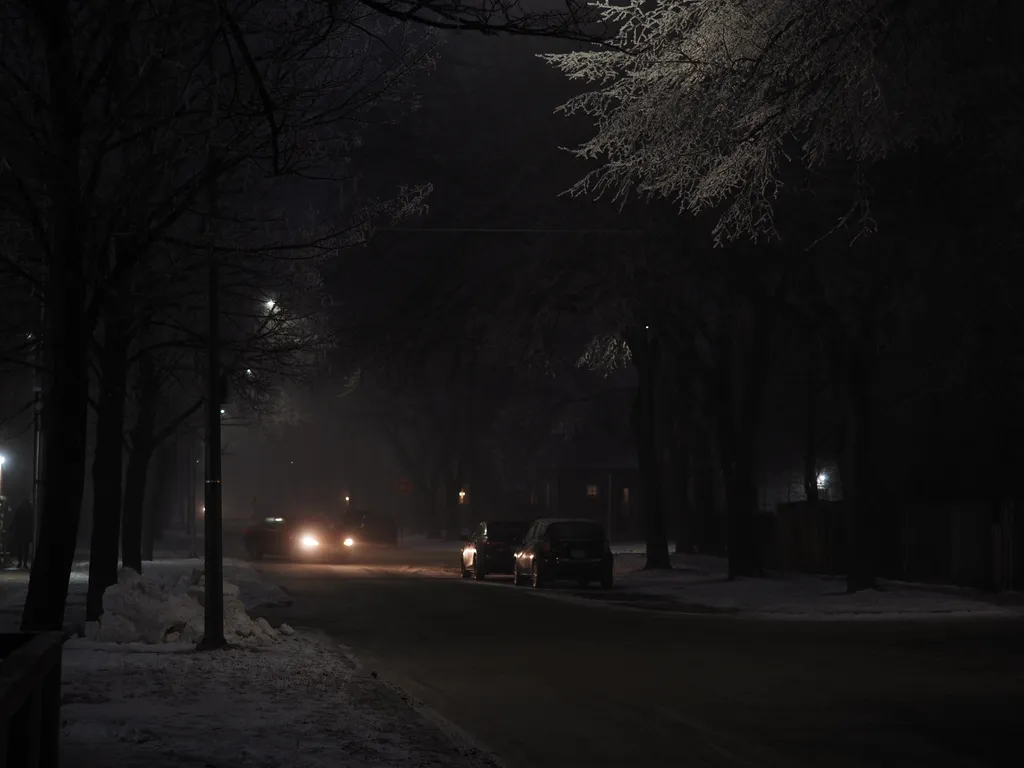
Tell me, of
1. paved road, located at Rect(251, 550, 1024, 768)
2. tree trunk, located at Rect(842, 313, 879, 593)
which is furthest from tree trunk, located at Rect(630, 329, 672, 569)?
paved road, located at Rect(251, 550, 1024, 768)

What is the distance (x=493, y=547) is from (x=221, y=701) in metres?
27.4

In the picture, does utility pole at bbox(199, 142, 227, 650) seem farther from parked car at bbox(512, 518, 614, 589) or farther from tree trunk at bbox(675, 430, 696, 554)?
tree trunk at bbox(675, 430, 696, 554)

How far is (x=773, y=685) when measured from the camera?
1579cm

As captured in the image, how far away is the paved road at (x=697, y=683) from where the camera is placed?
1171cm

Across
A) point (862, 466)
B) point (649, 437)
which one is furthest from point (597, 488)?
point (862, 466)

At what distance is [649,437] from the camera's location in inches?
1639

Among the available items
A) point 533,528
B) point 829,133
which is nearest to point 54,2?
point 829,133

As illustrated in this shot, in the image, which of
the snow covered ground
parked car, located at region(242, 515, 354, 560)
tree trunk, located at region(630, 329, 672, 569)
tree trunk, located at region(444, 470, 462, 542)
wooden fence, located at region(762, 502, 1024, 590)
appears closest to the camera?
the snow covered ground

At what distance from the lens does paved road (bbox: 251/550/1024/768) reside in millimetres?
11711

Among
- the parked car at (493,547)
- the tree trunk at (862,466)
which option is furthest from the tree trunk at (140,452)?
the tree trunk at (862,466)

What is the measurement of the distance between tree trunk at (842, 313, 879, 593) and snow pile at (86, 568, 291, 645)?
13.8 m

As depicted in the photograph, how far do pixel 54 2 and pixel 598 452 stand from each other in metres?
67.8

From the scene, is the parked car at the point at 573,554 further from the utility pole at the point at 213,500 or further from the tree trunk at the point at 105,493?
the utility pole at the point at 213,500

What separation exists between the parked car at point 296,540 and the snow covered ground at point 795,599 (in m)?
18.3
